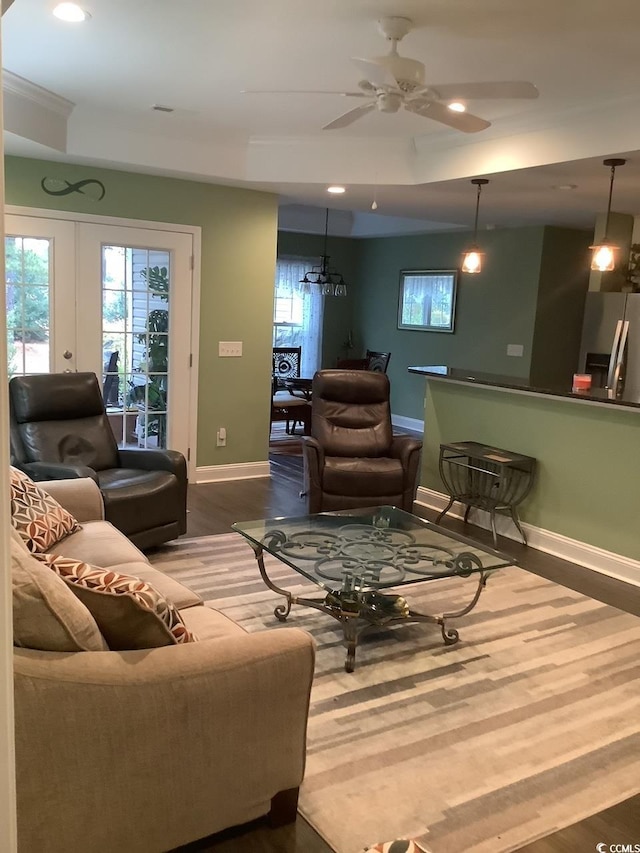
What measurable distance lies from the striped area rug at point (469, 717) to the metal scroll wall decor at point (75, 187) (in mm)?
2796

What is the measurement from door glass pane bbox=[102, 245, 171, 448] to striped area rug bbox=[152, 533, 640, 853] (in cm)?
199

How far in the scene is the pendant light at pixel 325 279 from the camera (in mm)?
8592

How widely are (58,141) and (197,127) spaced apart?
921 millimetres

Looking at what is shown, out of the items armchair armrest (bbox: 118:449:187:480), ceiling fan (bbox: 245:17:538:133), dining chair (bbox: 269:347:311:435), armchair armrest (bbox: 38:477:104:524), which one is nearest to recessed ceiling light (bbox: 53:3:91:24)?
ceiling fan (bbox: 245:17:538:133)

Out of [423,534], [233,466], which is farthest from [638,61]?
[233,466]

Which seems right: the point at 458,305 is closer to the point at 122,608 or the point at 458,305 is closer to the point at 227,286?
the point at 227,286

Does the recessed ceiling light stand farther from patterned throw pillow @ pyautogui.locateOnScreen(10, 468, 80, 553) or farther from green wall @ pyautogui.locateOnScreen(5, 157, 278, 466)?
green wall @ pyautogui.locateOnScreen(5, 157, 278, 466)

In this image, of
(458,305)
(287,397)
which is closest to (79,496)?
(287,397)

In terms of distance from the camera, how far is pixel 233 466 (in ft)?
19.8

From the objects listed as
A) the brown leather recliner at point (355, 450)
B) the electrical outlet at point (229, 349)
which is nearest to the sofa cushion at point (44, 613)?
the brown leather recliner at point (355, 450)

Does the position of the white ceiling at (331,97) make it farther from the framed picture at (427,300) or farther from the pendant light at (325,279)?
the pendant light at (325,279)

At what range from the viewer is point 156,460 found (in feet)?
13.7

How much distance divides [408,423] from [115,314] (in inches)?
178

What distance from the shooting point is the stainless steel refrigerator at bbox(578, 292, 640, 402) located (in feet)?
20.1
